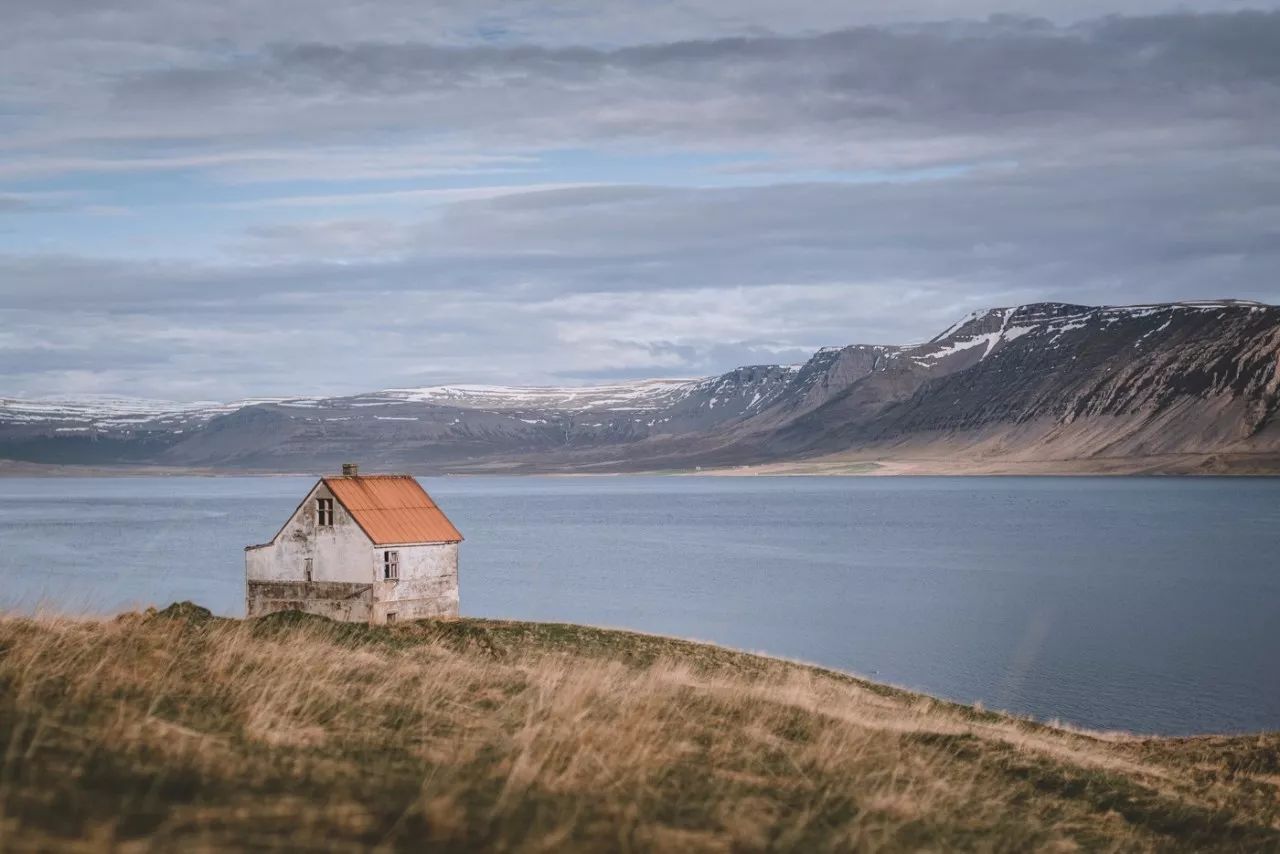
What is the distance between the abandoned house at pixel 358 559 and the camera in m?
47.1

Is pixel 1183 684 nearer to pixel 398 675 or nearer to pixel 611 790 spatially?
pixel 398 675

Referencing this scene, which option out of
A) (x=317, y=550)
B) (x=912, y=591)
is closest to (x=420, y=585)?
(x=317, y=550)

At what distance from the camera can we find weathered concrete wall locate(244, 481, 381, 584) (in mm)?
47094

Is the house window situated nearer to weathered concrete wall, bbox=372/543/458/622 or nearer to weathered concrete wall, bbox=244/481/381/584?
weathered concrete wall, bbox=244/481/381/584

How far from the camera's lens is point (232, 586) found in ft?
295

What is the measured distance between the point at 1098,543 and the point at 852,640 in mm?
72954

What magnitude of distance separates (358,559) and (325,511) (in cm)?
219

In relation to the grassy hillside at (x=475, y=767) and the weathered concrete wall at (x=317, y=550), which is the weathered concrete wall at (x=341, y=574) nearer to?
the weathered concrete wall at (x=317, y=550)

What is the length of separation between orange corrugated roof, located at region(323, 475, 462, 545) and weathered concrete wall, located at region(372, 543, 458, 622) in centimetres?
42

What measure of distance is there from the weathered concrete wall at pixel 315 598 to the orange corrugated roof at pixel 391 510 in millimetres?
2174

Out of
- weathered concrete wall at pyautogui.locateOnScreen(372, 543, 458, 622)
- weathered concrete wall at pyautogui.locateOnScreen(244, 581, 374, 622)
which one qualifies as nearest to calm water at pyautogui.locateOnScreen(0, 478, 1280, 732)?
weathered concrete wall at pyautogui.locateOnScreen(244, 581, 374, 622)

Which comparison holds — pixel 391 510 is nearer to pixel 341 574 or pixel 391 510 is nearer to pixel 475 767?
pixel 341 574

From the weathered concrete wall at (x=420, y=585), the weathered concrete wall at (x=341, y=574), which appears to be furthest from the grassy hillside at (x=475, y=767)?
the weathered concrete wall at (x=420, y=585)

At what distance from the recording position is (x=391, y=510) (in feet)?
161
